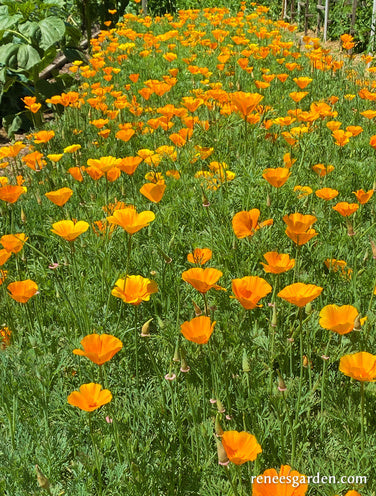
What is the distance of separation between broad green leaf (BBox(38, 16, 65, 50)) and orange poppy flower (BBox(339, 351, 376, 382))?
475 centimetres

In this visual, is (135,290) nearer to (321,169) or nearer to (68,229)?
(68,229)

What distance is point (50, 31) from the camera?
5.17m

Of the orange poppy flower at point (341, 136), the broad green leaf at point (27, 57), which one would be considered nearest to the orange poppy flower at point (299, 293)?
the orange poppy flower at point (341, 136)

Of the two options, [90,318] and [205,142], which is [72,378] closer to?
[90,318]

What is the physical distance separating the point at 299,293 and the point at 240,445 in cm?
47

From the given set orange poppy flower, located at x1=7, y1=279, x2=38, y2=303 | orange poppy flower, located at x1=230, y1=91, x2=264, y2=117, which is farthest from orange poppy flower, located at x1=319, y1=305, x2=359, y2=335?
orange poppy flower, located at x1=230, y1=91, x2=264, y2=117

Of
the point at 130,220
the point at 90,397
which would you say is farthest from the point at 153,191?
the point at 90,397

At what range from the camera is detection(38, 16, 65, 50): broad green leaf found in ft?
16.8

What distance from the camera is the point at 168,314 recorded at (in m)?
2.08

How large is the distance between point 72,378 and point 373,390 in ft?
3.12

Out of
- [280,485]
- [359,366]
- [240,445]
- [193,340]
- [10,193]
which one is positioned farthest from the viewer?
[10,193]

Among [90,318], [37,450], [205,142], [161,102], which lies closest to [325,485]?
[37,450]

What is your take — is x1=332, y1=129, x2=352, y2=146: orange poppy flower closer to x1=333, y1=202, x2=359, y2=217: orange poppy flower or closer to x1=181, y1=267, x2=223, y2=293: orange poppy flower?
x1=333, y1=202, x2=359, y2=217: orange poppy flower

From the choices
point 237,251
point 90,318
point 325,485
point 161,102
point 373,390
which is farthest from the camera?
point 161,102
